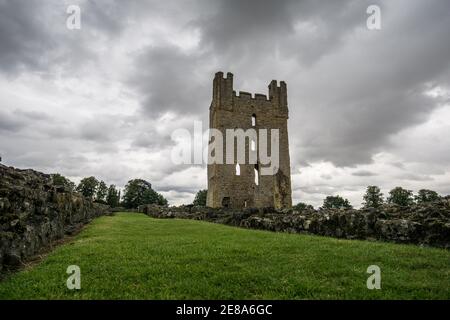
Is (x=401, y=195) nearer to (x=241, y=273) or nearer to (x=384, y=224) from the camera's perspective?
(x=384, y=224)

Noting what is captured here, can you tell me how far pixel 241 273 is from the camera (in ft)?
19.9

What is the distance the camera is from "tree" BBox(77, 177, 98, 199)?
92438 mm

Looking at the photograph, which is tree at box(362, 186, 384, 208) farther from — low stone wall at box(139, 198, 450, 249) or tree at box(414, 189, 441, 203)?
low stone wall at box(139, 198, 450, 249)

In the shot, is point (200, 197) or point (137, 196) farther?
point (200, 197)

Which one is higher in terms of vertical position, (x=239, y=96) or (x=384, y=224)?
(x=239, y=96)

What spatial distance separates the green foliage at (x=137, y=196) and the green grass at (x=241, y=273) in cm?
8704

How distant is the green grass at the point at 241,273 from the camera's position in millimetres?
4984

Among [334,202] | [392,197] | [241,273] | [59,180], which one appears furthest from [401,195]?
[59,180]

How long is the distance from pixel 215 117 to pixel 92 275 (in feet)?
101

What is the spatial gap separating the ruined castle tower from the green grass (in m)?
25.5

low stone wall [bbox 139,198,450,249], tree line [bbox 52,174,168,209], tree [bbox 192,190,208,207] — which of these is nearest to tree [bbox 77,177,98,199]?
tree line [bbox 52,174,168,209]

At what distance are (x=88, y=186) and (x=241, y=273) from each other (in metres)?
97.3

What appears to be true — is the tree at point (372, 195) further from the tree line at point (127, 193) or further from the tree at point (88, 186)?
the tree at point (88, 186)
